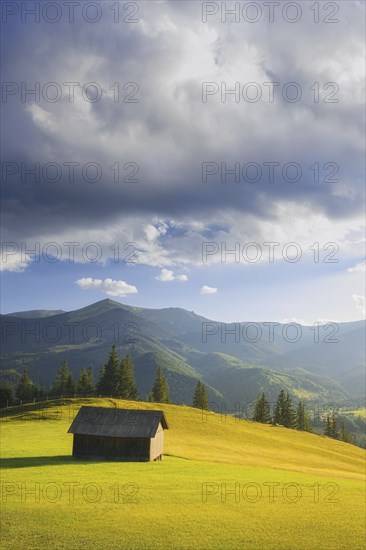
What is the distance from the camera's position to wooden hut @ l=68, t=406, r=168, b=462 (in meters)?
52.7

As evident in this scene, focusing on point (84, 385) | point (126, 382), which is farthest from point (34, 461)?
point (84, 385)

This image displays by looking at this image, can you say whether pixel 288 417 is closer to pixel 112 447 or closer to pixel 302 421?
pixel 302 421

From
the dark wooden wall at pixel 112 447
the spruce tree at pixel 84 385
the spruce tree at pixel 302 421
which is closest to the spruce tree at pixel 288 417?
the spruce tree at pixel 302 421

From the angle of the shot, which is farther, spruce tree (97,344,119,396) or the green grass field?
spruce tree (97,344,119,396)

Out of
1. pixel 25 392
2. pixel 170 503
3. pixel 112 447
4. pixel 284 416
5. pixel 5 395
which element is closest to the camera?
pixel 170 503

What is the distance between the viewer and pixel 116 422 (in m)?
56.0

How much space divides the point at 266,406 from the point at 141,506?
334 ft

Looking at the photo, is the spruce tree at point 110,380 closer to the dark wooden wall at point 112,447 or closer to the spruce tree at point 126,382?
the spruce tree at point 126,382

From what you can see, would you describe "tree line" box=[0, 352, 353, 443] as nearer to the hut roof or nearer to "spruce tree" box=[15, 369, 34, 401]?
"spruce tree" box=[15, 369, 34, 401]

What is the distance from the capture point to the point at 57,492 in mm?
30812

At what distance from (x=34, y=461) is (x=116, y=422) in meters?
12.9

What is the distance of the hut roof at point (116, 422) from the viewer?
53.8 metres

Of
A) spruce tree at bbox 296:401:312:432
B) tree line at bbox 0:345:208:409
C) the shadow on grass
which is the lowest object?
spruce tree at bbox 296:401:312:432

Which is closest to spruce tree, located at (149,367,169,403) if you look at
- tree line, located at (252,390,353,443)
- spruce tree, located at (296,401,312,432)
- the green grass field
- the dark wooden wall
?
tree line, located at (252,390,353,443)
